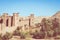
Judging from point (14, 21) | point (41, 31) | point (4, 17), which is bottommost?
point (41, 31)

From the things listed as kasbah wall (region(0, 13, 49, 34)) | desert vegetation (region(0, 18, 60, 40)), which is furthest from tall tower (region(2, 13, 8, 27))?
desert vegetation (region(0, 18, 60, 40))

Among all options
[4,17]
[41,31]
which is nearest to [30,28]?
[41,31]

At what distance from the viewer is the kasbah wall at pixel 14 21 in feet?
19.8

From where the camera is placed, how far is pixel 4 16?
20.1ft

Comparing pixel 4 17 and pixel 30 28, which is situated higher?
pixel 4 17

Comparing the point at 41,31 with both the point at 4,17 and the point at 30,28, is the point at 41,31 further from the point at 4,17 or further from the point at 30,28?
the point at 4,17

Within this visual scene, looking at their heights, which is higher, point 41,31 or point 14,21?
point 14,21

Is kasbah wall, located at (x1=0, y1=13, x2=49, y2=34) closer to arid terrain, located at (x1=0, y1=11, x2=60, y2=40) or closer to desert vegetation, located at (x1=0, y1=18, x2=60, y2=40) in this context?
arid terrain, located at (x1=0, y1=11, x2=60, y2=40)

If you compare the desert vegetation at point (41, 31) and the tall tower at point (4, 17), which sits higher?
the tall tower at point (4, 17)

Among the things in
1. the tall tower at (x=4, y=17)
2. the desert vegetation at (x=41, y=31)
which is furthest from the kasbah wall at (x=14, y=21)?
the desert vegetation at (x=41, y=31)

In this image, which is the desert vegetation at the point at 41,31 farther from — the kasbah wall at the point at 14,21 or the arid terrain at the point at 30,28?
the kasbah wall at the point at 14,21

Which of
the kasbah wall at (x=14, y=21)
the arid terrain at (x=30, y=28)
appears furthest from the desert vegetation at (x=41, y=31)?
the kasbah wall at (x=14, y=21)

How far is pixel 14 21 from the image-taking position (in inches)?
241

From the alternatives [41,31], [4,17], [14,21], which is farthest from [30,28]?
[4,17]
